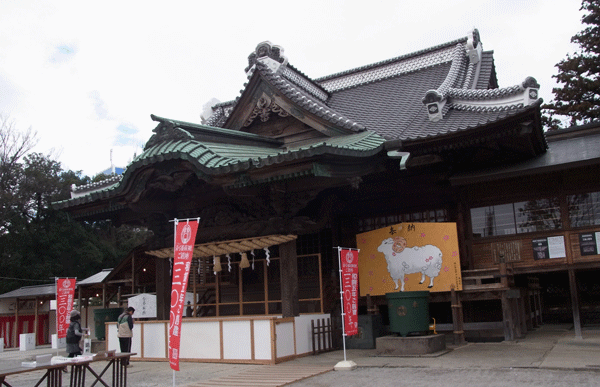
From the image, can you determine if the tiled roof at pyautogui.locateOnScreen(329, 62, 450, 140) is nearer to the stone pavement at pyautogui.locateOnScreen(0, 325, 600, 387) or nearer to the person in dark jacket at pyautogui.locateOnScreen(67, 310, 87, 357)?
the stone pavement at pyautogui.locateOnScreen(0, 325, 600, 387)

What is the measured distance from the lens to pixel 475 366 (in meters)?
9.05

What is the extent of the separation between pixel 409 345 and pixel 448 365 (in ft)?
4.77

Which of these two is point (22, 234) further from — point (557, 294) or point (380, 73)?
point (557, 294)

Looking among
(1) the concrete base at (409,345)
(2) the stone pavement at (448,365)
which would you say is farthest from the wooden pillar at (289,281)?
(1) the concrete base at (409,345)

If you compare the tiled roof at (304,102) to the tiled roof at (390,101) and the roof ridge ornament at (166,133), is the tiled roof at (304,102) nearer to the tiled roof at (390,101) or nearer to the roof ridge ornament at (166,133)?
the tiled roof at (390,101)

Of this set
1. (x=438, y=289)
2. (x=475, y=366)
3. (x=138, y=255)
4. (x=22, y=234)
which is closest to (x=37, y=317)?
(x=22, y=234)

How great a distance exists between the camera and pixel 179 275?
842 centimetres

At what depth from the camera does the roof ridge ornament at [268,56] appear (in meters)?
15.7

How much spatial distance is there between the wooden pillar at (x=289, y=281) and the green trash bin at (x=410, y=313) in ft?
7.83

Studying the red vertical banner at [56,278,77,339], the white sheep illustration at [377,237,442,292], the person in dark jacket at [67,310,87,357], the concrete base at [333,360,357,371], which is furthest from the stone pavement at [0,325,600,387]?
the red vertical banner at [56,278,77,339]

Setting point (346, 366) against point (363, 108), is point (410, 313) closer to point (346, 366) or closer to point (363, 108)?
point (346, 366)

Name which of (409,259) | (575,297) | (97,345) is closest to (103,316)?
(97,345)

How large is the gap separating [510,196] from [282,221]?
17.8 feet

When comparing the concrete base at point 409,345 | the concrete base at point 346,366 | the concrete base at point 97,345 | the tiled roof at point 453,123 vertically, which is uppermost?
the tiled roof at point 453,123
